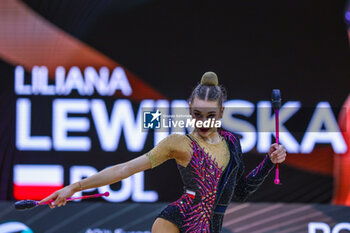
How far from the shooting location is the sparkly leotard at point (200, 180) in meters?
2.99

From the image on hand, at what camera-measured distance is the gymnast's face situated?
3.05 metres

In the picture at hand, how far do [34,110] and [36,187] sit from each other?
727 millimetres

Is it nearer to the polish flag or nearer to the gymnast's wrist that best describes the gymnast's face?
the gymnast's wrist

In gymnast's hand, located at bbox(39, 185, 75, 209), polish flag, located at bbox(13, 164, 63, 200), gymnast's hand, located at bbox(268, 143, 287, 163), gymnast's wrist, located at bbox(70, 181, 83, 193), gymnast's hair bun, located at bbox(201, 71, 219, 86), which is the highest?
gymnast's hair bun, located at bbox(201, 71, 219, 86)

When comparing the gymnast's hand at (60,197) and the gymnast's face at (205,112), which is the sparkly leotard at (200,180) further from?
the gymnast's hand at (60,197)

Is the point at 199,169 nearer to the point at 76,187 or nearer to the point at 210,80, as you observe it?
the point at 210,80

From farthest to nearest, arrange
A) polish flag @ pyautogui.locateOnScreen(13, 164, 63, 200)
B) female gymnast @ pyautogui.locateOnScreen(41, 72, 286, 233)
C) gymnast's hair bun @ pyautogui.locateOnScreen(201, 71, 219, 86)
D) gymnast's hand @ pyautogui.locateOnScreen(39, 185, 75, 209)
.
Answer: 1. polish flag @ pyautogui.locateOnScreen(13, 164, 63, 200)
2. gymnast's hair bun @ pyautogui.locateOnScreen(201, 71, 219, 86)
3. female gymnast @ pyautogui.locateOnScreen(41, 72, 286, 233)
4. gymnast's hand @ pyautogui.locateOnScreen(39, 185, 75, 209)

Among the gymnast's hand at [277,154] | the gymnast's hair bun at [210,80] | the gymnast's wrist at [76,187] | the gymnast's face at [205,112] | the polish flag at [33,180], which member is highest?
the gymnast's hair bun at [210,80]

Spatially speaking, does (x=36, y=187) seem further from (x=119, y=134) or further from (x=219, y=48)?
(x=219, y=48)

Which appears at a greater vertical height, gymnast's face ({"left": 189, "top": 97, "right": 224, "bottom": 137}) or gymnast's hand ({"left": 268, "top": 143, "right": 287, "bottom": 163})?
gymnast's face ({"left": 189, "top": 97, "right": 224, "bottom": 137})

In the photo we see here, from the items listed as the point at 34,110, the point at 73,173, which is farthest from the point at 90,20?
the point at 73,173

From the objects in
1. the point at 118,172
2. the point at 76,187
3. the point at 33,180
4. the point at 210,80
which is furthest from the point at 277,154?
the point at 33,180

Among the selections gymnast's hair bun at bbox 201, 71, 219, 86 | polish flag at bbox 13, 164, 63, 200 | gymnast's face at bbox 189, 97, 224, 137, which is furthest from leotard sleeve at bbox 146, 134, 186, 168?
polish flag at bbox 13, 164, 63, 200

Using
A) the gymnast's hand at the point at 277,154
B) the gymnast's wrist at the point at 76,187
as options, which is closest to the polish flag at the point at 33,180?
the gymnast's wrist at the point at 76,187
